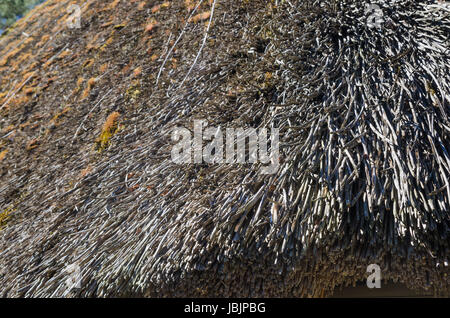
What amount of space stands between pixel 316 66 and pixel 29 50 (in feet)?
13.0

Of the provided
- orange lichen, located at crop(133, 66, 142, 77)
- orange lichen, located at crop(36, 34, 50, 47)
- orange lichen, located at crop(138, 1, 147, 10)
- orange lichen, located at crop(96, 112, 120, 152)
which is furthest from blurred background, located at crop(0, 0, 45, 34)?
orange lichen, located at crop(96, 112, 120, 152)

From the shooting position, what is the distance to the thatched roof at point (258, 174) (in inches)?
101

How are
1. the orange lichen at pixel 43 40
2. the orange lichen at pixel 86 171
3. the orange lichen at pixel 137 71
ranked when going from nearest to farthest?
the orange lichen at pixel 86 171
the orange lichen at pixel 137 71
the orange lichen at pixel 43 40

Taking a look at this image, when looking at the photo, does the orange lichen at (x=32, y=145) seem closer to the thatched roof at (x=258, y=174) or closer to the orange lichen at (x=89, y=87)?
the thatched roof at (x=258, y=174)

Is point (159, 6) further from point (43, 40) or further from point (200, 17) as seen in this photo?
point (43, 40)

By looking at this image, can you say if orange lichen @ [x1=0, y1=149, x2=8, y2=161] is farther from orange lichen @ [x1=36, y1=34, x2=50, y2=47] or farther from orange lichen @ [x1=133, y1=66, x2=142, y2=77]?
orange lichen @ [x1=36, y1=34, x2=50, y2=47]

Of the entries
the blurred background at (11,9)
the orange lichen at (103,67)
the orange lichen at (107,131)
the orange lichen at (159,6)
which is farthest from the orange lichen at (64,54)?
the blurred background at (11,9)

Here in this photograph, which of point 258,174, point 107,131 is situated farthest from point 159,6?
point 258,174

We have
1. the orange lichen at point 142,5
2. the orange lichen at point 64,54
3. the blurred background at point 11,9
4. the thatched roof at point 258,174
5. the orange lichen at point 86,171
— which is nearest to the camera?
the thatched roof at point 258,174

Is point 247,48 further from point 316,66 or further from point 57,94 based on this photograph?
point 57,94

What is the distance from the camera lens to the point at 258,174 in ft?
8.96

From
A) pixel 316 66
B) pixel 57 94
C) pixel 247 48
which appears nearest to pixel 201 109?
pixel 247 48

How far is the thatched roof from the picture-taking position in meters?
2.56

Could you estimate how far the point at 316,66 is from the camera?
3033mm
